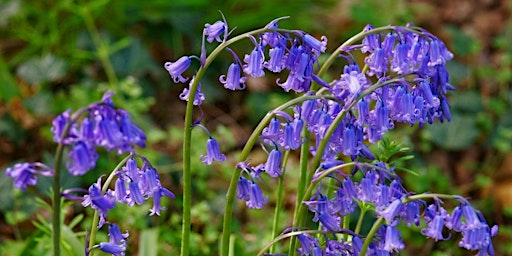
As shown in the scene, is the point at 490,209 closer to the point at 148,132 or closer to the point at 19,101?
the point at 148,132

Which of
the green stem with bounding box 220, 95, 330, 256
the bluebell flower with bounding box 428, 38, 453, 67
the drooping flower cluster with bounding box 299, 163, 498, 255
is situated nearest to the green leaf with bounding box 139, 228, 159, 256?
the green stem with bounding box 220, 95, 330, 256

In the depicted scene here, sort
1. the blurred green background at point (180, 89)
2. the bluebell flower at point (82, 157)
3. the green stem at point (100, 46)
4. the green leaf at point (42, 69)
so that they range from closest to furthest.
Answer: the bluebell flower at point (82, 157)
the blurred green background at point (180, 89)
the green stem at point (100, 46)
the green leaf at point (42, 69)

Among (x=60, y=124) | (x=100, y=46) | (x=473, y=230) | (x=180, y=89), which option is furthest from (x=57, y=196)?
(x=180, y=89)

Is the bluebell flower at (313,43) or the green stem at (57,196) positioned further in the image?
the bluebell flower at (313,43)

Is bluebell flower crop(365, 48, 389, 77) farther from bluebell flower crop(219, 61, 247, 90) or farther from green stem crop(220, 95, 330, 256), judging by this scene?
bluebell flower crop(219, 61, 247, 90)

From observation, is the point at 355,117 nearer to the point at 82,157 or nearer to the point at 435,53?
the point at 435,53

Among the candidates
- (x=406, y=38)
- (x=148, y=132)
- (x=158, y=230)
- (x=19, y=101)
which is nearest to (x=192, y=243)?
(x=158, y=230)

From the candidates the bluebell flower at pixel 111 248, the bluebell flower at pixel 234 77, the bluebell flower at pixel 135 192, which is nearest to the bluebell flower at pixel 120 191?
the bluebell flower at pixel 135 192

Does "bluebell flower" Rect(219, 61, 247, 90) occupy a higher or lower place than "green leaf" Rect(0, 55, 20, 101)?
higher

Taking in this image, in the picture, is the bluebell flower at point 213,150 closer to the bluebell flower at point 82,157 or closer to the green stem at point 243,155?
the green stem at point 243,155
